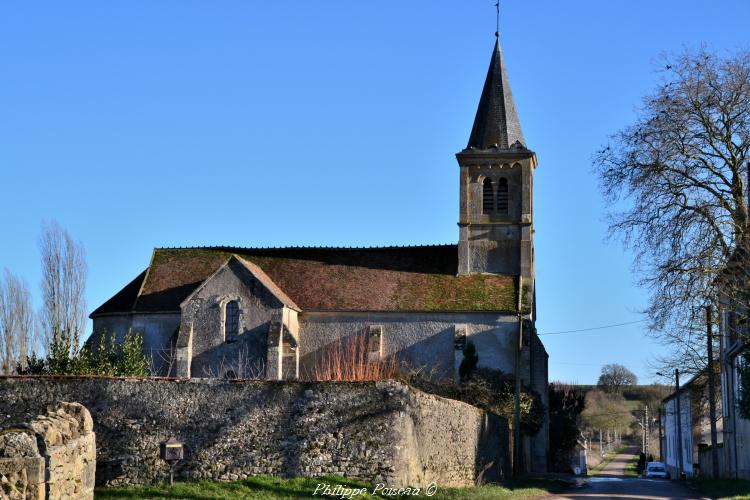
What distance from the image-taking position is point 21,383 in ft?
62.5

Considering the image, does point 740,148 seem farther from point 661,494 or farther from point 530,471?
point 530,471

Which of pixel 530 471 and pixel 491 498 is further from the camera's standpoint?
pixel 530 471

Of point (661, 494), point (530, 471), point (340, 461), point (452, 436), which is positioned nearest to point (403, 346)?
point (530, 471)

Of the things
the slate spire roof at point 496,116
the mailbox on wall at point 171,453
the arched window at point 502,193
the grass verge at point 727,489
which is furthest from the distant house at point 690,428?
the mailbox on wall at point 171,453

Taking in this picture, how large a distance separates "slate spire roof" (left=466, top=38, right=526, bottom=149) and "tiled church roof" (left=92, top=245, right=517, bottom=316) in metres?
5.29

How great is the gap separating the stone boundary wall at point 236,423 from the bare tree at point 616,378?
4697 inches

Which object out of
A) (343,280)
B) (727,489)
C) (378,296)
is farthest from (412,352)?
(727,489)

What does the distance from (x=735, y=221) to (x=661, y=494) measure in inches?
294

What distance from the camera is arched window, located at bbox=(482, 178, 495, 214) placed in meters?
46.6

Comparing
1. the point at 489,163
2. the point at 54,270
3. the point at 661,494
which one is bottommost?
the point at 661,494

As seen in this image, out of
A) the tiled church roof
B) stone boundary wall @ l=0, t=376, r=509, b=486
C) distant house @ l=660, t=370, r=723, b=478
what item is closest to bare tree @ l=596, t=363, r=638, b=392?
distant house @ l=660, t=370, r=723, b=478

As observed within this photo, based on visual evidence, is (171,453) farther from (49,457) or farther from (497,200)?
(497,200)

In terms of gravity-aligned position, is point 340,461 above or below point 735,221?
below

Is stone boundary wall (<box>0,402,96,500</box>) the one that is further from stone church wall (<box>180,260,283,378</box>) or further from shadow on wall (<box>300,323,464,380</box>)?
shadow on wall (<box>300,323,464,380</box>)
